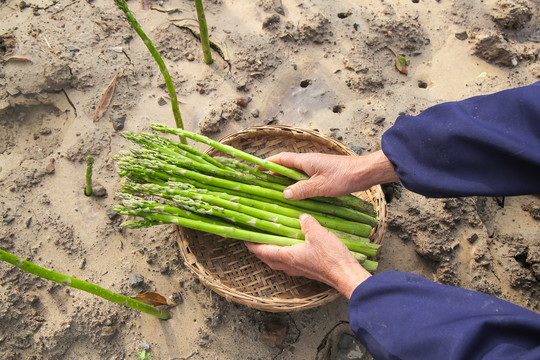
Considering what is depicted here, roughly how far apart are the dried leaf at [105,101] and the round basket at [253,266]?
4.01 feet

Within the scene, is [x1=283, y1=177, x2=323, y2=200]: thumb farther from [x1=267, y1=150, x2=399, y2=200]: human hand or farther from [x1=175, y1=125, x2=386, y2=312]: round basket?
[x1=175, y1=125, x2=386, y2=312]: round basket

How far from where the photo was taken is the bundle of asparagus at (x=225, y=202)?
2.61 meters

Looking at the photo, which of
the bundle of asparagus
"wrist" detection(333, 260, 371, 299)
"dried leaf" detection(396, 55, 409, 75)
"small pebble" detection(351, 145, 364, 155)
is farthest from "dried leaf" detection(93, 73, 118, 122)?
"dried leaf" detection(396, 55, 409, 75)

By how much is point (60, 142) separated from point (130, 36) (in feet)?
4.30

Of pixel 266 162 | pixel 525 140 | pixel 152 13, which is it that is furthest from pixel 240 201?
pixel 152 13

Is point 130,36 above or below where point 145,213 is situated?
above

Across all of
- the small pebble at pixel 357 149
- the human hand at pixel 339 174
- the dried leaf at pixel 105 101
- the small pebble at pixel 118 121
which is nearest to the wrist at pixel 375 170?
the human hand at pixel 339 174

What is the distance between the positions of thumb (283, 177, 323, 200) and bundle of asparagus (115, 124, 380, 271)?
13cm

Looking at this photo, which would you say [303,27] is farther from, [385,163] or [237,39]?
[385,163]

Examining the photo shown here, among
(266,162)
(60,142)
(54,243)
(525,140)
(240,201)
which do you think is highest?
(525,140)

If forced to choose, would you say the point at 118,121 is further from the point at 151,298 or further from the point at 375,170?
the point at 375,170

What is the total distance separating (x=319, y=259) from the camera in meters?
2.40

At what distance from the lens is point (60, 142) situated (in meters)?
3.51

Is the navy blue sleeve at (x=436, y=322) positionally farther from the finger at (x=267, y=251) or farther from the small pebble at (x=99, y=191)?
the small pebble at (x=99, y=191)
